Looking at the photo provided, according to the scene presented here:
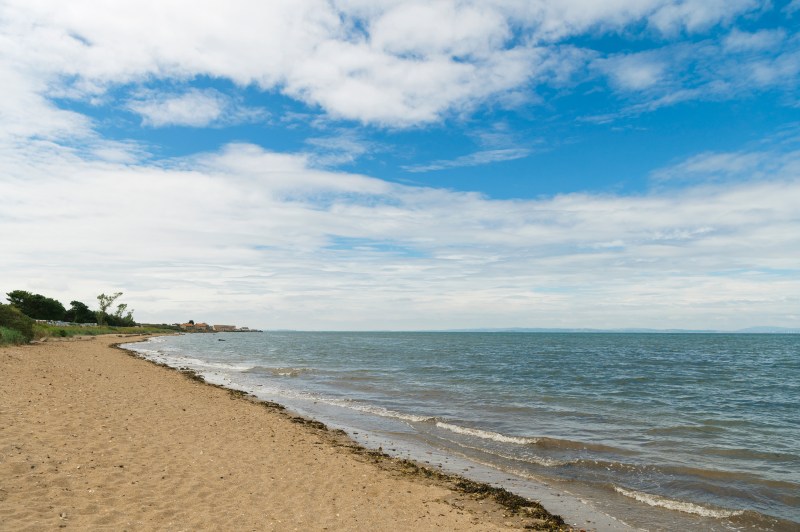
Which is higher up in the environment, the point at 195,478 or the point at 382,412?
the point at 195,478

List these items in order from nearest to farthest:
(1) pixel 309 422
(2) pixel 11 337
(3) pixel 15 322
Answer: (1) pixel 309 422
(2) pixel 11 337
(3) pixel 15 322

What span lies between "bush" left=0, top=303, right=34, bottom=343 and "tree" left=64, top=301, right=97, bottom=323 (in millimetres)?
102488

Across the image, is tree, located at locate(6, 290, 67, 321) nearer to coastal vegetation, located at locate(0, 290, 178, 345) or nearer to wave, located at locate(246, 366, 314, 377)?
coastal vegetation, located at locate(0, 290, 178, 345)

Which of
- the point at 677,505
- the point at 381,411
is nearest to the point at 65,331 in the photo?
the point at 381,411

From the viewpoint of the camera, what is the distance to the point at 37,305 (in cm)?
11062

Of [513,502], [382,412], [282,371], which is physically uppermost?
[513,502]

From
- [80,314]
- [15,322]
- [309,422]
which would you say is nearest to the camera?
[309,422]

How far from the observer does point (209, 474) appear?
9906 mm

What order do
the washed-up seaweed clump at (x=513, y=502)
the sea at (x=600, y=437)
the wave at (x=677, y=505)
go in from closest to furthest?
the washed-up seaweed clump at (x=513, y=502) → the wave at (x=677, y=505) → the sea at (x=600, y=437)

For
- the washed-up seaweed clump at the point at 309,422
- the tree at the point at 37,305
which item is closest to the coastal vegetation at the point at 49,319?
the tree at the point at 37,305

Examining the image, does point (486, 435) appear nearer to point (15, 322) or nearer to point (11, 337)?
point (11, 337)

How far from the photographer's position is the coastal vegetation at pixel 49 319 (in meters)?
42.2

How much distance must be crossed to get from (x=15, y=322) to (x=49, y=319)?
288 feet

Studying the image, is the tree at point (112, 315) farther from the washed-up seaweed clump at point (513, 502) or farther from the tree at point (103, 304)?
the washed-up seaweed clump at point (513, 502)
